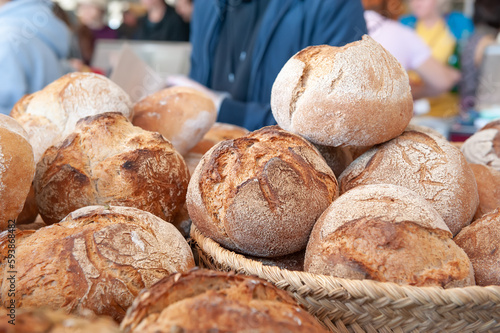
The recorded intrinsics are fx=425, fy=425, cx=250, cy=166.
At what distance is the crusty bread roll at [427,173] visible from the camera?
44.0 inches

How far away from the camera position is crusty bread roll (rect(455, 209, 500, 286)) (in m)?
0.97

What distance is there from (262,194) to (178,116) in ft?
2.10

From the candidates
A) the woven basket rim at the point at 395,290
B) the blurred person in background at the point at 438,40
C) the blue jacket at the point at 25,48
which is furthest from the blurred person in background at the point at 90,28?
the woven basket rim at the point at 395,290

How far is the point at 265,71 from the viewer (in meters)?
2.48

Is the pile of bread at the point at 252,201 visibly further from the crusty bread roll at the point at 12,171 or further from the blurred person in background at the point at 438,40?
the blurred person in background at the point at 438,40

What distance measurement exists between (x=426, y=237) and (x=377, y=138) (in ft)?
1.18

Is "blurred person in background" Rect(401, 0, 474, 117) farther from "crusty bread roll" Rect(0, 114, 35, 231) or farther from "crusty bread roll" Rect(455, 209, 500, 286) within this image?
"crusty bread roll" Rect(0, 114, 35, 231)

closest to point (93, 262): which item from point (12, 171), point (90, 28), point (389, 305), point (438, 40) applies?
point (12, 171)

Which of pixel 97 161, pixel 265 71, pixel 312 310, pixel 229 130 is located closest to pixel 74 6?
pixel 265 71

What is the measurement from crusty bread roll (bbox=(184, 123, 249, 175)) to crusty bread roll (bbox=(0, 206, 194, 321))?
56 cm

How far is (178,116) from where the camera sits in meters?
1.54

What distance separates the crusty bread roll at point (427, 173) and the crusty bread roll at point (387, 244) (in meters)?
0.17

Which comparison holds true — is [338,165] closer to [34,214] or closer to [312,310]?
[312,310]

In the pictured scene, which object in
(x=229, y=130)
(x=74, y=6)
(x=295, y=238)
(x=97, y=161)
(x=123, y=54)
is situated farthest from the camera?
(x=74, y=6)
